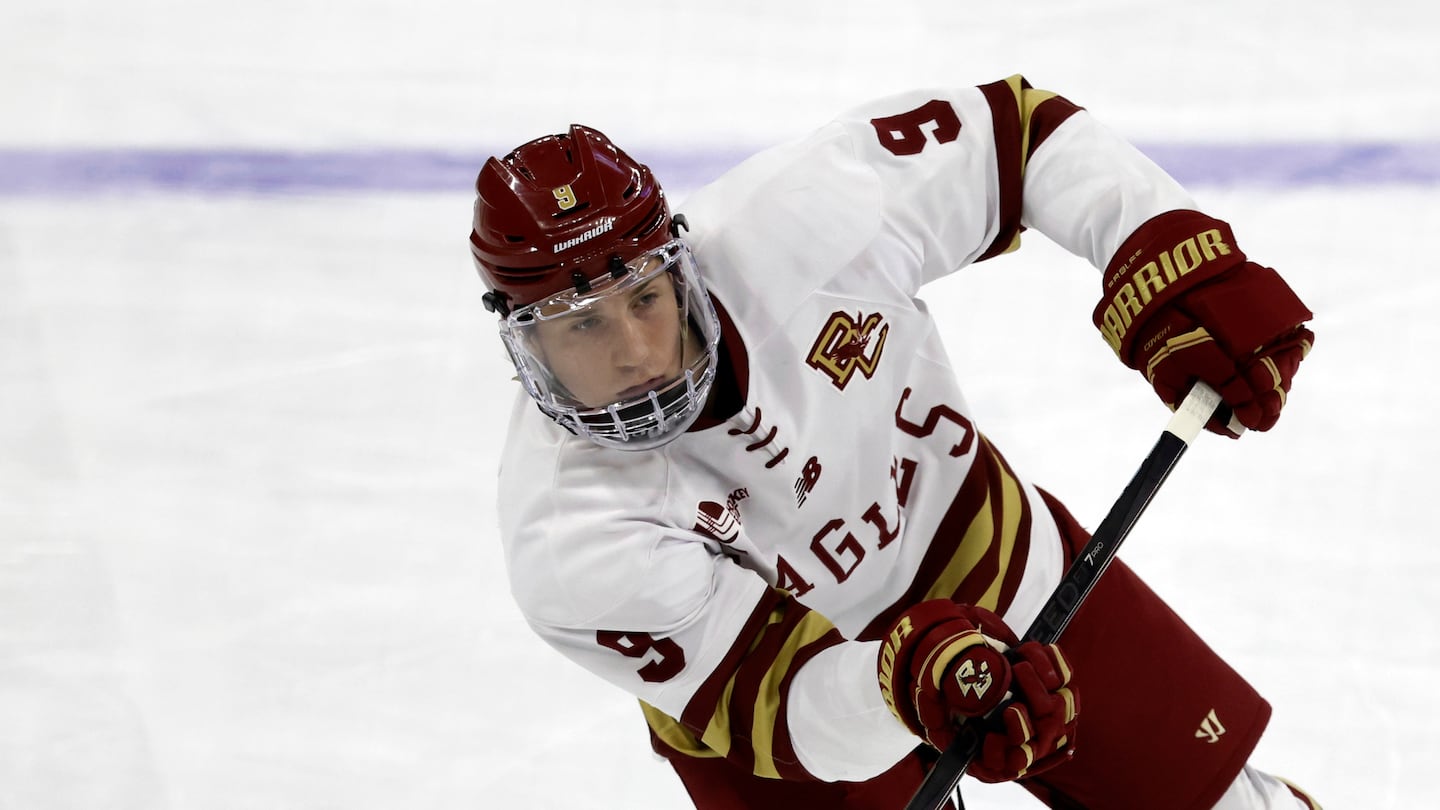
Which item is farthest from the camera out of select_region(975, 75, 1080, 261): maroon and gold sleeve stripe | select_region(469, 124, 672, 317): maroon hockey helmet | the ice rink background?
the ice rink background

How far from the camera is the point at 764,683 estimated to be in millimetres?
2031

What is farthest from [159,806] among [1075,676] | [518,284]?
[1075,676]

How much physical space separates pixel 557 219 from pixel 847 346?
0.48 meters

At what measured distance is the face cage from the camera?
1.96m

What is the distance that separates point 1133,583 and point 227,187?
2747 mm

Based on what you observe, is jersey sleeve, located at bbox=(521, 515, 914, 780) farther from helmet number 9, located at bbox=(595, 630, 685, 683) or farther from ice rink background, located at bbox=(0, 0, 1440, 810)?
ice rink background, located at bbox=(0, 0, 1440, 810)

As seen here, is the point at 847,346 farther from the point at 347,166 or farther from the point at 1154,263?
the point at 347,166

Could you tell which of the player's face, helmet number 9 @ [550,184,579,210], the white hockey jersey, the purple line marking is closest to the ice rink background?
the purple line marking

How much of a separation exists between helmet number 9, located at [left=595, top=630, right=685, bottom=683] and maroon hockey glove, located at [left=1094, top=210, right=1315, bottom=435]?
29.5 inches

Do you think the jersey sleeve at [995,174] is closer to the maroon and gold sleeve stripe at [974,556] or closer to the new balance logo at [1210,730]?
the maroon and gold sleeve stripe at [974,556]

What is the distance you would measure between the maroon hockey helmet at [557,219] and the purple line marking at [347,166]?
2.03 metres

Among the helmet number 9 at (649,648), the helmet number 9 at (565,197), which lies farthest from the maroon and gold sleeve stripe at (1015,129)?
the helmet number 9 at (649,648)

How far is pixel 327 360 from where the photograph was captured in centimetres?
358

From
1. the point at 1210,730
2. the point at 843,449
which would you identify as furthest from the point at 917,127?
the point at 1210,730
